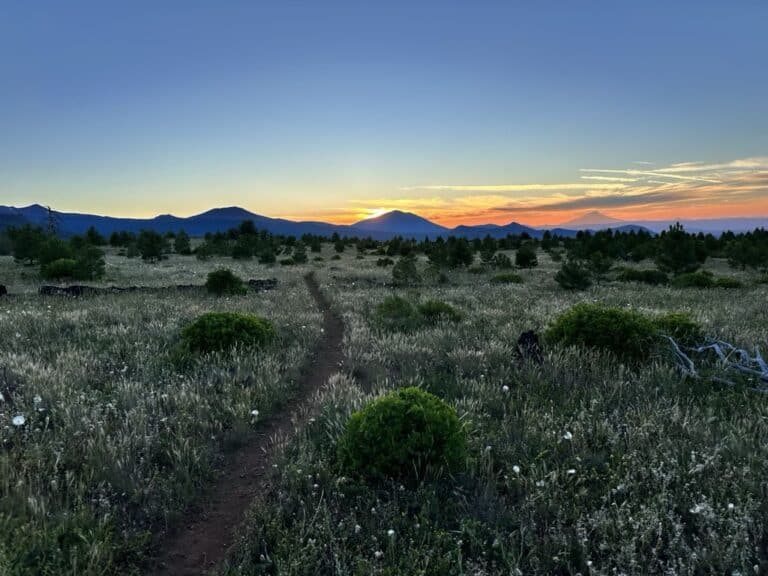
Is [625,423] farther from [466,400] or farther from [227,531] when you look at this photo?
[227,531]

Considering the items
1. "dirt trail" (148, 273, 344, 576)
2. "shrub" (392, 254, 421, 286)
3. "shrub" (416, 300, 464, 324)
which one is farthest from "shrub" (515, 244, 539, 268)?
"dirt trail" (148, 273, 344, 576)

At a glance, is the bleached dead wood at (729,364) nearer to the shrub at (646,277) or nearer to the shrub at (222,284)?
the shrub at (222,284)

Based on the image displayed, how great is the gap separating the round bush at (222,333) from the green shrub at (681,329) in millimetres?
8558

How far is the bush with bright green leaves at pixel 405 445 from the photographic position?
4848mm

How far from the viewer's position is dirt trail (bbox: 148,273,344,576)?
3.85m

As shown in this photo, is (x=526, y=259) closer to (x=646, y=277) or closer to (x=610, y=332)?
→ (x=646, y=277)

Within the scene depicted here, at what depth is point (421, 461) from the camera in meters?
4.92

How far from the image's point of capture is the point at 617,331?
362 inches

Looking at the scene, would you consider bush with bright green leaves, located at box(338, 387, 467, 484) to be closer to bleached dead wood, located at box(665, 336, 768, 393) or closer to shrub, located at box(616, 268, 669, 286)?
bleached dead wood, located at box(665, 336, 768, 393)

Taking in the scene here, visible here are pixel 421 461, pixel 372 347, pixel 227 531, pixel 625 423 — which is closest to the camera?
pixel 227 531

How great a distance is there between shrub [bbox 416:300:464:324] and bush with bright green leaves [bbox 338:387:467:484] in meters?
8.15

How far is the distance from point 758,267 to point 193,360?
1769 inches

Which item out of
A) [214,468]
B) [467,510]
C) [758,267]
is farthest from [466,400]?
[758,267]

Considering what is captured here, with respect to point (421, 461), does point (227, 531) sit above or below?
below
